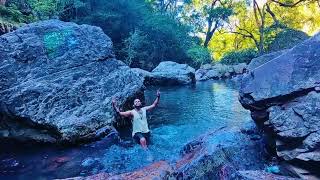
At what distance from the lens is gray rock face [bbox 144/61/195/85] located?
92.7 ft

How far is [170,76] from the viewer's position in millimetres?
28375

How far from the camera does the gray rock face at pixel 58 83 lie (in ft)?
33.0

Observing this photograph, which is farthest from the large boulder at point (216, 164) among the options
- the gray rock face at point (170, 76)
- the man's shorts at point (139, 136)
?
the gray rock face at point (170, 76)

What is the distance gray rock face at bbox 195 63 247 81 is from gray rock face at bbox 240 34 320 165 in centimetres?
2831

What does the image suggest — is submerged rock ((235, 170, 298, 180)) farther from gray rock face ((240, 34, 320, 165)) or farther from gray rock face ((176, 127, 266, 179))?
gray rock face ((240, 34, 320, 165))

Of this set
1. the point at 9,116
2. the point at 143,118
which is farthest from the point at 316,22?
the point at 9,116

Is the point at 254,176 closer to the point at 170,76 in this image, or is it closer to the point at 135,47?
the point at 170,76

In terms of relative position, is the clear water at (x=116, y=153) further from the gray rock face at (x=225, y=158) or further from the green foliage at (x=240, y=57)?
the green foliage at (x=240, y=57)

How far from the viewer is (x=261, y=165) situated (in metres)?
6.84

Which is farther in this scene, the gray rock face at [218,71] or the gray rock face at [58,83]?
the gray rock face at [218,71]

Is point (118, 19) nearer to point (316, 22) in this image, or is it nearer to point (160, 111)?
point (160, 111)

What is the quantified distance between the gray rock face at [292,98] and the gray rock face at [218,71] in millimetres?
28308

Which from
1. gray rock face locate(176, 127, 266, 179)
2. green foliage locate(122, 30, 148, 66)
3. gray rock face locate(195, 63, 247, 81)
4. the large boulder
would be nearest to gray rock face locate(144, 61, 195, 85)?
green foliage locate(122, 30, 148, 66)

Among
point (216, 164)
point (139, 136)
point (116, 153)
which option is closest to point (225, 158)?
point (216, 164)
